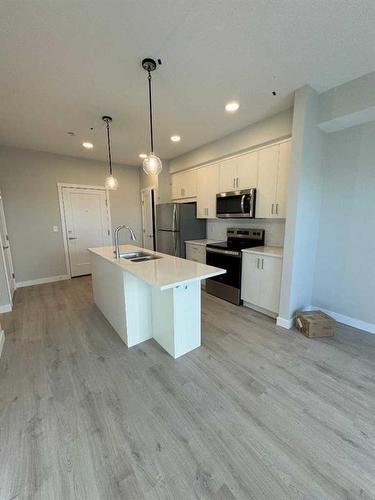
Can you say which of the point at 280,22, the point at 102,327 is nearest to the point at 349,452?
the point at 102,327

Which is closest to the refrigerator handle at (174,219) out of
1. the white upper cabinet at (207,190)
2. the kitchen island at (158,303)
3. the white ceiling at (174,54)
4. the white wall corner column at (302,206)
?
the white upper cabinet at (207,190)

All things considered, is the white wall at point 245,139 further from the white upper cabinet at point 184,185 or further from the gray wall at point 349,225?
the gray wall at point 349,225

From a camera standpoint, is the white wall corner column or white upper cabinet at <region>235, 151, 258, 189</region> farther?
white upper cabinet at <region>235, 151, 258, 189</region>

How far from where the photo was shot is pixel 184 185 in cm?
455

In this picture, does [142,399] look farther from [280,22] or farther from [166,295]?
[280,22]

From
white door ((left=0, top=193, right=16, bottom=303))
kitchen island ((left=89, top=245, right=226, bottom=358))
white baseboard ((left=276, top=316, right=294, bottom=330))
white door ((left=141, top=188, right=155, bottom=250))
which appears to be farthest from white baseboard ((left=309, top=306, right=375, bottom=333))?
white door ((left=0, top=193, right=16, bottom=303))

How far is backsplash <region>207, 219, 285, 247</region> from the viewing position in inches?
128

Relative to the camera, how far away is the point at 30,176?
419 centimetres

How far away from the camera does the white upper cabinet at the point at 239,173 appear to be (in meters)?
3.16

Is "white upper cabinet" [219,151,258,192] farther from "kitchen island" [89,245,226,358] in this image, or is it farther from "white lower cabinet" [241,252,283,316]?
"kitchen island" [89,245,226,358]

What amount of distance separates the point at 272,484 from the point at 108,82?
3.35 metres

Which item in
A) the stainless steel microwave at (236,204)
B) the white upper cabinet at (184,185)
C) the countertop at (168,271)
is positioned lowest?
the countertop at (168,271)

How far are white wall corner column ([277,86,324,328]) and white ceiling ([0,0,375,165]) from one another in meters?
0.30

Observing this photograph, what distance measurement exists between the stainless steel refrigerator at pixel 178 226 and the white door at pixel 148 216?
0.70m
